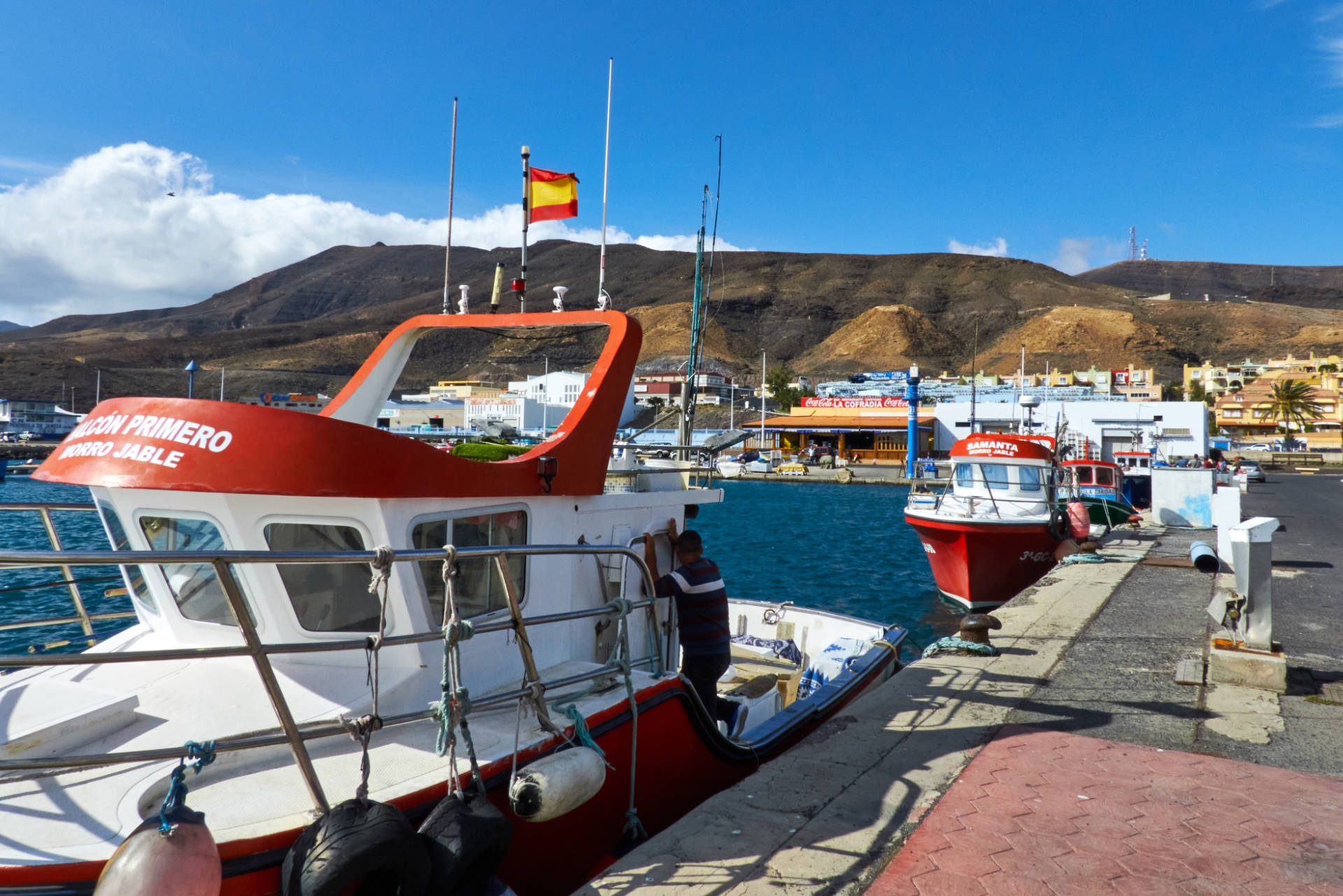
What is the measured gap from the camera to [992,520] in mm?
15273

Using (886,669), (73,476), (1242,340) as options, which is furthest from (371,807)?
(1242,340)

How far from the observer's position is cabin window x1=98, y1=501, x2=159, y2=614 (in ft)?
14.8

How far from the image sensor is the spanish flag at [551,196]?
661 centimetres

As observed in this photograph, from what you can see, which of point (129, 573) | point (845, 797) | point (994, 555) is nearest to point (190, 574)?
point (129, 573)

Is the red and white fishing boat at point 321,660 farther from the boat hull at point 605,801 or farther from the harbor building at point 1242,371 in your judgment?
the harbor building at point 1242,371

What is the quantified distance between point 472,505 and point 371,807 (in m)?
1.73

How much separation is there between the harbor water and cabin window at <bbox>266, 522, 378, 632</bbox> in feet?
5.47

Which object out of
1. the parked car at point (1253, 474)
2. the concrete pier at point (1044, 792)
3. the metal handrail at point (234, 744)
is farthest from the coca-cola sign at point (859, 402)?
the metal handrail at point (234, 744)

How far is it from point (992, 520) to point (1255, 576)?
904cm

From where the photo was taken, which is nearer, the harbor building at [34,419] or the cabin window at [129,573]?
the cabin window at [129,573]

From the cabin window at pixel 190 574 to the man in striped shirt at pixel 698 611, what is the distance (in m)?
2.44

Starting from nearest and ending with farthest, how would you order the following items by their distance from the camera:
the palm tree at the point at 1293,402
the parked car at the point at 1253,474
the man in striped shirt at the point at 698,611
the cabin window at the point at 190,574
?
the cabin window at the point at 190,574 → the man in striped shirt at the point at 698,611 → the parked car at the point at 1253,474 → the palm tree at the point at 1293,402

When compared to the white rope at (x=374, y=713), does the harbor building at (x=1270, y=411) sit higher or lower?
higher

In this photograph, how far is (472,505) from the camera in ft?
14.6
